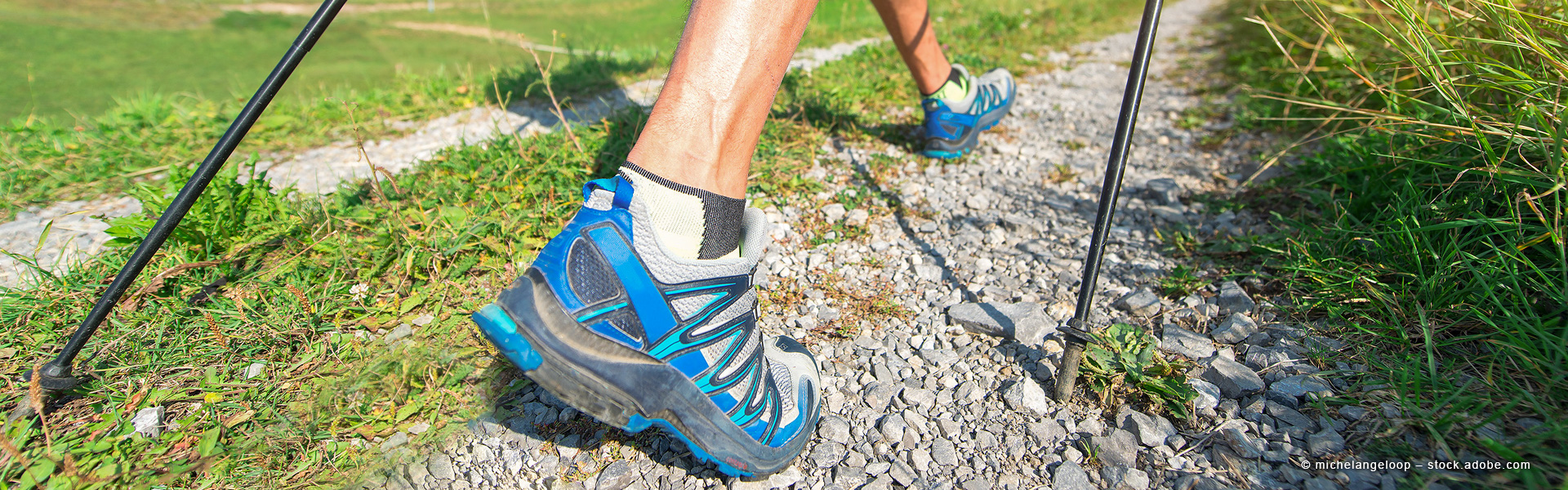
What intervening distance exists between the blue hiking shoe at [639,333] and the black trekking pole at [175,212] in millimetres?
766

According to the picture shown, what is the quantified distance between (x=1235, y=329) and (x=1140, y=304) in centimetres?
22

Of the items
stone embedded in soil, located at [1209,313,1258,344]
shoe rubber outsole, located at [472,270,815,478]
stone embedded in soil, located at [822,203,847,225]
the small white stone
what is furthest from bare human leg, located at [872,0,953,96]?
the small white stone

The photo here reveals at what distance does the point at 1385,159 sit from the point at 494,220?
9.23 ft

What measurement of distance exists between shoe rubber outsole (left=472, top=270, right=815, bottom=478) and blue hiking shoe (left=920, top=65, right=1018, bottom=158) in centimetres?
191

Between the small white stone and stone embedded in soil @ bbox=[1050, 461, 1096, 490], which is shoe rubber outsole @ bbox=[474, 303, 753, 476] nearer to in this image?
stone embedded in soil @ bbox=[1050, 461, 1096, 490]

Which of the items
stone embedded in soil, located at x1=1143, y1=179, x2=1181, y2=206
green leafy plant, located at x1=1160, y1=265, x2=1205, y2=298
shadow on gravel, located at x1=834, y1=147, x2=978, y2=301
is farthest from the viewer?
stone embedded in soil, located at x1=1143, y1=179, x2=1181, y2=206

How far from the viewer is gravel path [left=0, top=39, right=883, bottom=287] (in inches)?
78.2

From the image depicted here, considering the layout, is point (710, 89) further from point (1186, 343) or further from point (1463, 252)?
point (1463, 252)

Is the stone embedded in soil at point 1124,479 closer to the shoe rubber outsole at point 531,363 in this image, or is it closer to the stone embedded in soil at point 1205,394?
the stone embedded in soil at point 1205,394

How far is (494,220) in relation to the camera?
2.00m

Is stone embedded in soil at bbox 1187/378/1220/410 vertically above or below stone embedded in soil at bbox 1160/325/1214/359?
above

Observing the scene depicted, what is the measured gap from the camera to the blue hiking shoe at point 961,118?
107 inches

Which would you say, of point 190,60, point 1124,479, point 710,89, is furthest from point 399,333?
point 190,60

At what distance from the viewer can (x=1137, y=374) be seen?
1.43 metres
